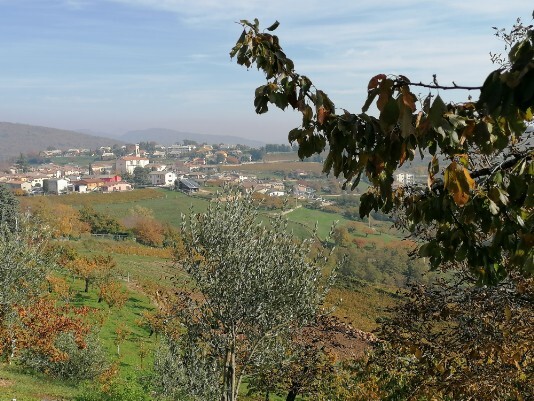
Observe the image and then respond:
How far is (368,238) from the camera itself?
3898 inches

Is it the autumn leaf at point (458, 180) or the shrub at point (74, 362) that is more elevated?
the autumn leaf at point (458, 180)

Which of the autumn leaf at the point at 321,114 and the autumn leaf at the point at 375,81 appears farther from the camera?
the autumn leaf at the point at 321,114

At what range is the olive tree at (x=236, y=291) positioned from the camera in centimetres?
1201

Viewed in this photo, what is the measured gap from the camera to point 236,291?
11938 millimetres

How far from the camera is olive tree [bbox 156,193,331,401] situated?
473 inches

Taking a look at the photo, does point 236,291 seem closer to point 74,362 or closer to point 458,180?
point 458,180

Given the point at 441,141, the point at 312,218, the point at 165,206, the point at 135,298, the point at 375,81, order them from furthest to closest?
the point at 165,206 → the point at 312,218 → the point at 135,298 → the point at 441,141 → the point at 375,81

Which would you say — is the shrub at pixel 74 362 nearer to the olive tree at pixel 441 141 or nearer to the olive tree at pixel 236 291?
the olive tree at pixel 236 291

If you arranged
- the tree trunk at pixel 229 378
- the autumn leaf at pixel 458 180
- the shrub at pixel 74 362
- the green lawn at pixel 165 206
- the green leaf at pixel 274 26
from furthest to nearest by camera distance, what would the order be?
the green lawn at pixel 165 206, the shrub at pixel 74 362, the tree trunk at pixel 229 378, the green leaf at pixel 274 26, the autumn leaf at pixel 458 180

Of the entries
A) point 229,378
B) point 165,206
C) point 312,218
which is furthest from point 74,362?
point 165,206

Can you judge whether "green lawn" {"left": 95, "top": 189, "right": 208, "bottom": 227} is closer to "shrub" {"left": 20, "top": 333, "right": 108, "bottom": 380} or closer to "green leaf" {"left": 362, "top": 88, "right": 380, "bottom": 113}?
"shrub" {"left": 20, "top": 333, "right": 108, "bottom": 380}

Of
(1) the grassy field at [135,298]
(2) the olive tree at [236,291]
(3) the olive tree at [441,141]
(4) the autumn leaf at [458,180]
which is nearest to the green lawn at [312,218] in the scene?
(1) the grassy field at [135,298]

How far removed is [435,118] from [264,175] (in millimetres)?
187956

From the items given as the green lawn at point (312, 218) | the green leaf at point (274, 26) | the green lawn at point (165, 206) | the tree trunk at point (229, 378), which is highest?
the green leaf at point (274, 26)
